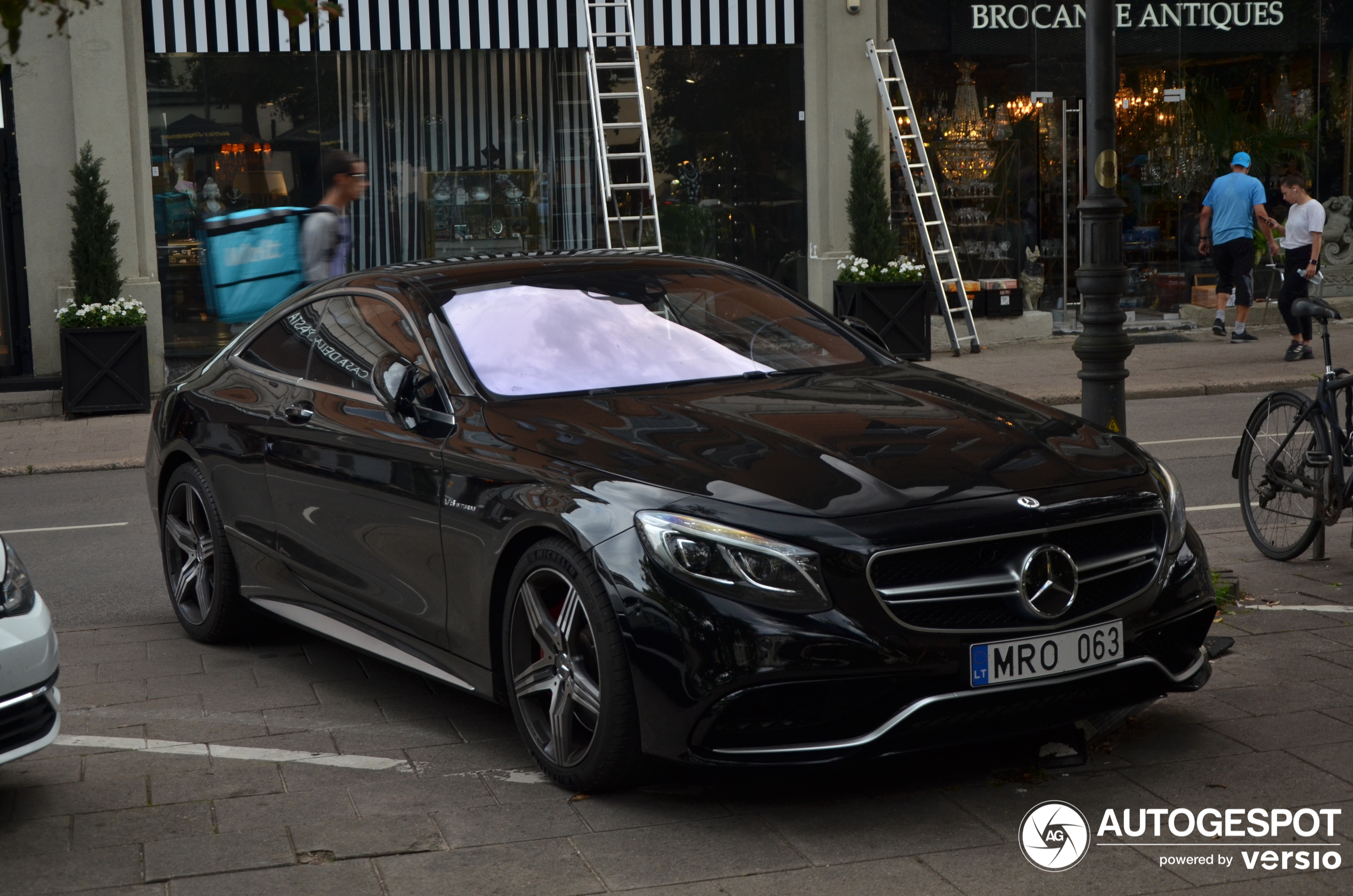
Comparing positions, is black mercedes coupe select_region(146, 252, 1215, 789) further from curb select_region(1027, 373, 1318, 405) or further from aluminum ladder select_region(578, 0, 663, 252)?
aluminum ladder select_region(578, 0, 663, 252)

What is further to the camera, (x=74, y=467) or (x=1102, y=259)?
(x=74, y=467)

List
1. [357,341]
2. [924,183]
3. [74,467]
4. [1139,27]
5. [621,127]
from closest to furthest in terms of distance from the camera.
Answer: [357,341] < [74,467] < [621,127] < [924,183] < [1139,27]

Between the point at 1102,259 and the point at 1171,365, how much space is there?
33.9 feet

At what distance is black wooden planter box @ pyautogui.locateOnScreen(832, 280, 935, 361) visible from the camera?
57.2 ft

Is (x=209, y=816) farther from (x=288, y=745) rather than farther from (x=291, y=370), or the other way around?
(x=291, y=370)

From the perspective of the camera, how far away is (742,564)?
13.4ft

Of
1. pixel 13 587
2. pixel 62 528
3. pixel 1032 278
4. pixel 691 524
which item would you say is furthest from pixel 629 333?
pixel 1032 278

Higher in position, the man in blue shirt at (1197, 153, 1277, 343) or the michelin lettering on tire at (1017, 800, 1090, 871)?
the man in blue shirt at (1197, 153, 1277, 343)

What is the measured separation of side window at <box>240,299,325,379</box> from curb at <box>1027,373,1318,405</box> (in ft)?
31.3

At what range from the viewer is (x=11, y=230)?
56.0ft

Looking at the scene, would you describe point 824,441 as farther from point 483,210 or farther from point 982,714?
point 483,210

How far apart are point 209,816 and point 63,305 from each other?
1353 cm

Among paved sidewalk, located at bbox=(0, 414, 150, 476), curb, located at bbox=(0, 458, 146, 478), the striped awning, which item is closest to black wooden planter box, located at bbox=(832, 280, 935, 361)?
the striped awning

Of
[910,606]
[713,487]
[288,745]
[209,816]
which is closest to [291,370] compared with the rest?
[288,745]
